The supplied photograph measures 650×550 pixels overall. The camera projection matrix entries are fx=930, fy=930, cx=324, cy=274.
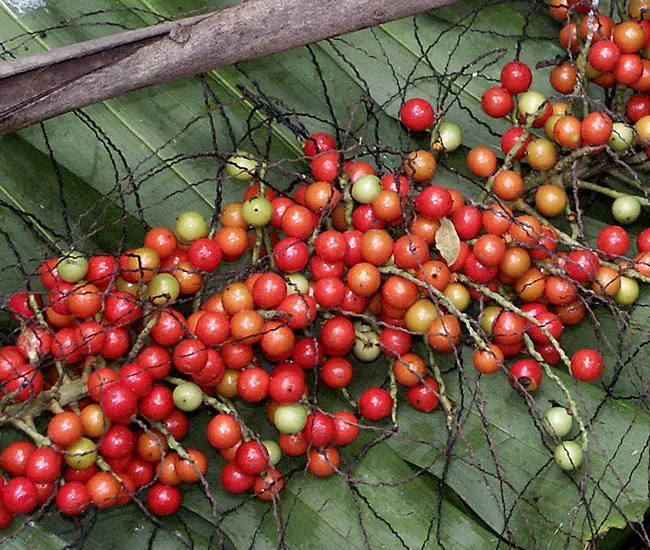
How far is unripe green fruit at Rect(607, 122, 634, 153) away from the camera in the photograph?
7.95ft

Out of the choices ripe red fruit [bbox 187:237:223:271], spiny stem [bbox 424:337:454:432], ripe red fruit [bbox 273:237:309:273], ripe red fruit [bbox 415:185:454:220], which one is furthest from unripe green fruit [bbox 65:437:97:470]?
ripe red fruit [bbox 415:185:454:220]

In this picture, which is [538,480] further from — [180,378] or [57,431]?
[57,431]

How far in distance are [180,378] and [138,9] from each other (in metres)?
0.99

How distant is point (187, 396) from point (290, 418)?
A: 0.25 m

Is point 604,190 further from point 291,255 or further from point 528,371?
point 291,255

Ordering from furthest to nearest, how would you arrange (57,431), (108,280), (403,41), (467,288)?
(403,41), (467,288), (108,280), (57,431)

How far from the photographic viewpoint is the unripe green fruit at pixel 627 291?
2.36 m

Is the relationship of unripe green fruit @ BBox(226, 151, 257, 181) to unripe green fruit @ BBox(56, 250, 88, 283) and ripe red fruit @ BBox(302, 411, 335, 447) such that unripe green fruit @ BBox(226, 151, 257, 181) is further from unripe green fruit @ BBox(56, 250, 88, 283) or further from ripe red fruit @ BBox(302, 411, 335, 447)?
ripe red fruit @ BBox(302, 411, 335, 447)

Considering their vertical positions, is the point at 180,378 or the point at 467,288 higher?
the point at 180,378

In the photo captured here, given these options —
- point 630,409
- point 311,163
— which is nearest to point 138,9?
point 311,163

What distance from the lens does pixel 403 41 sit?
2623mm

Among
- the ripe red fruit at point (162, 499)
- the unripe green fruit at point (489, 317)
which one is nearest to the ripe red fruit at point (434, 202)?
the unripe green fruit at point (489, 317)

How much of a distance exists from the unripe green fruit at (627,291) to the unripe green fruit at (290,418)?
86 centimetres

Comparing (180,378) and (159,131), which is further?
(159,131)
